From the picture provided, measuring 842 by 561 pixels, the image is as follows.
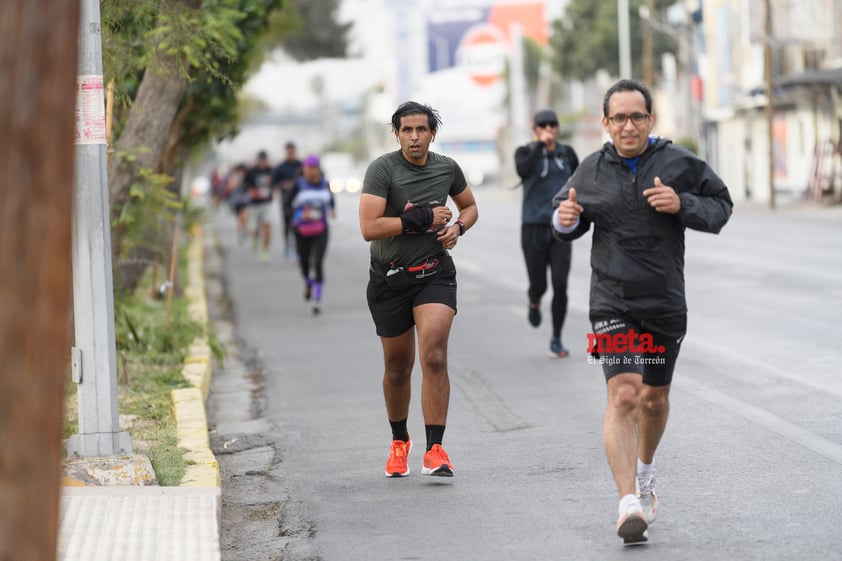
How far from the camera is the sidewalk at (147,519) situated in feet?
19.4

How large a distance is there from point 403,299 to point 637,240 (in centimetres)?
178

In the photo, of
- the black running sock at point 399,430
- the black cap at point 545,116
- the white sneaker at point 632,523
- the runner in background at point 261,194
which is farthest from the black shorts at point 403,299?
the runner in background at point 261,194

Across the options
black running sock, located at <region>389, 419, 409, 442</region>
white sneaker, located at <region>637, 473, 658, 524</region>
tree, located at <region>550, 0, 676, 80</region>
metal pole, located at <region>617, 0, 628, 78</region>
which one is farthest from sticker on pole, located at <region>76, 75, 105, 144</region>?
tree, located at <region>550, 0, 676, 80</region>

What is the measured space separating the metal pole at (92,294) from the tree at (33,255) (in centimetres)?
403

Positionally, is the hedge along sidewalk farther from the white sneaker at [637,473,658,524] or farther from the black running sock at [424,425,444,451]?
the white sneaker at [637,473,658,524]

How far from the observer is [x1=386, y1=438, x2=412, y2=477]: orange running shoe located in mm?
7766

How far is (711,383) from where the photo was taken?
10.4 metres

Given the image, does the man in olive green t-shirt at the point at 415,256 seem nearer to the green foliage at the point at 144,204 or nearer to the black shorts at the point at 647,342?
the black shorts at the point at 647,342

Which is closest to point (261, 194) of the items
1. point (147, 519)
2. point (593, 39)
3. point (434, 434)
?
point (434, 434)

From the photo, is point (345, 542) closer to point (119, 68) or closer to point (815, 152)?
point (119, 68)

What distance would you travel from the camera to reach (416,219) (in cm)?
750

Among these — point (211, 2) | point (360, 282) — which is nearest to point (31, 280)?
point (211, 2)

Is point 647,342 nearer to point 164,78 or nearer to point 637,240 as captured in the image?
point 637,240

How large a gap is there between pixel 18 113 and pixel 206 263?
Answer: 2556cm
